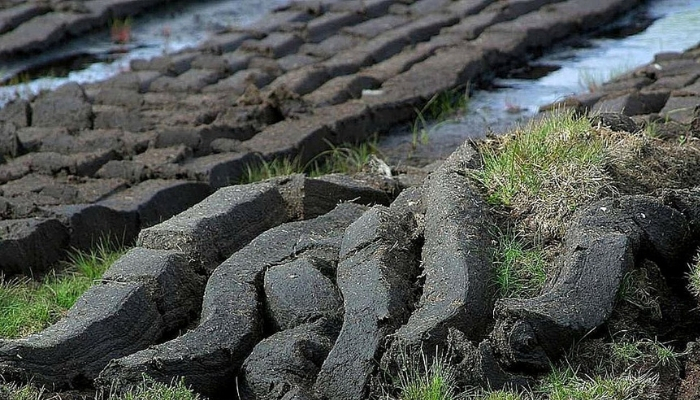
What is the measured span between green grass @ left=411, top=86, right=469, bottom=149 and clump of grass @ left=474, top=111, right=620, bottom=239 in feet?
7.69

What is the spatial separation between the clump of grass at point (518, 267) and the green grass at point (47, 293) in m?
1.74

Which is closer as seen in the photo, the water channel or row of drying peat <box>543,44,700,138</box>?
row of drying peat <box>543,44,700,138</box>

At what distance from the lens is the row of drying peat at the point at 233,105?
5.53 metres

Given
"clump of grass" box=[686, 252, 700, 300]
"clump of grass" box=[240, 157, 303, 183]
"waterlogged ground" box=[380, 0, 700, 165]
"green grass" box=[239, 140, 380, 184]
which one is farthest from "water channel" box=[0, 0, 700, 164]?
"clump of grass" box=[686, 252, 700, 300]

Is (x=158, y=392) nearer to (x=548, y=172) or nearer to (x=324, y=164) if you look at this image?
(x=548, y=172)

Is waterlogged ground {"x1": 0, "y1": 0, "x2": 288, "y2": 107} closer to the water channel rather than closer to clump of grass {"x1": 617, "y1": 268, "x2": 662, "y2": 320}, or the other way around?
the water channel

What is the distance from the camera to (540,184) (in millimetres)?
4098

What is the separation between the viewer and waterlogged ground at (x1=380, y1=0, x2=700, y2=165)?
6.51 metres

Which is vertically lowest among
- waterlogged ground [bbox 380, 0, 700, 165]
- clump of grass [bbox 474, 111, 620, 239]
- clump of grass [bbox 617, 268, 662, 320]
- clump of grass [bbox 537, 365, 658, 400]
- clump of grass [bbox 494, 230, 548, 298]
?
waterlogged ground [bbox 380, 0, 700, 165]

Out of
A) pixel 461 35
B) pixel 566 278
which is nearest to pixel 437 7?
pixel 461 35

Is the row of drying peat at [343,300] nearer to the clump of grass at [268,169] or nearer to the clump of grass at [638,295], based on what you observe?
the clump of grass at [638,295]

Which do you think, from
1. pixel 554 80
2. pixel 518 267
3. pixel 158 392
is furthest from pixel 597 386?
pixel 554 80

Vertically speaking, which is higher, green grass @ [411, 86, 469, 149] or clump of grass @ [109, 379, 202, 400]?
clump of grass @ [109, 379, 202, 400]

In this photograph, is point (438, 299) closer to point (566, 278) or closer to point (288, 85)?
point (566, 278)
